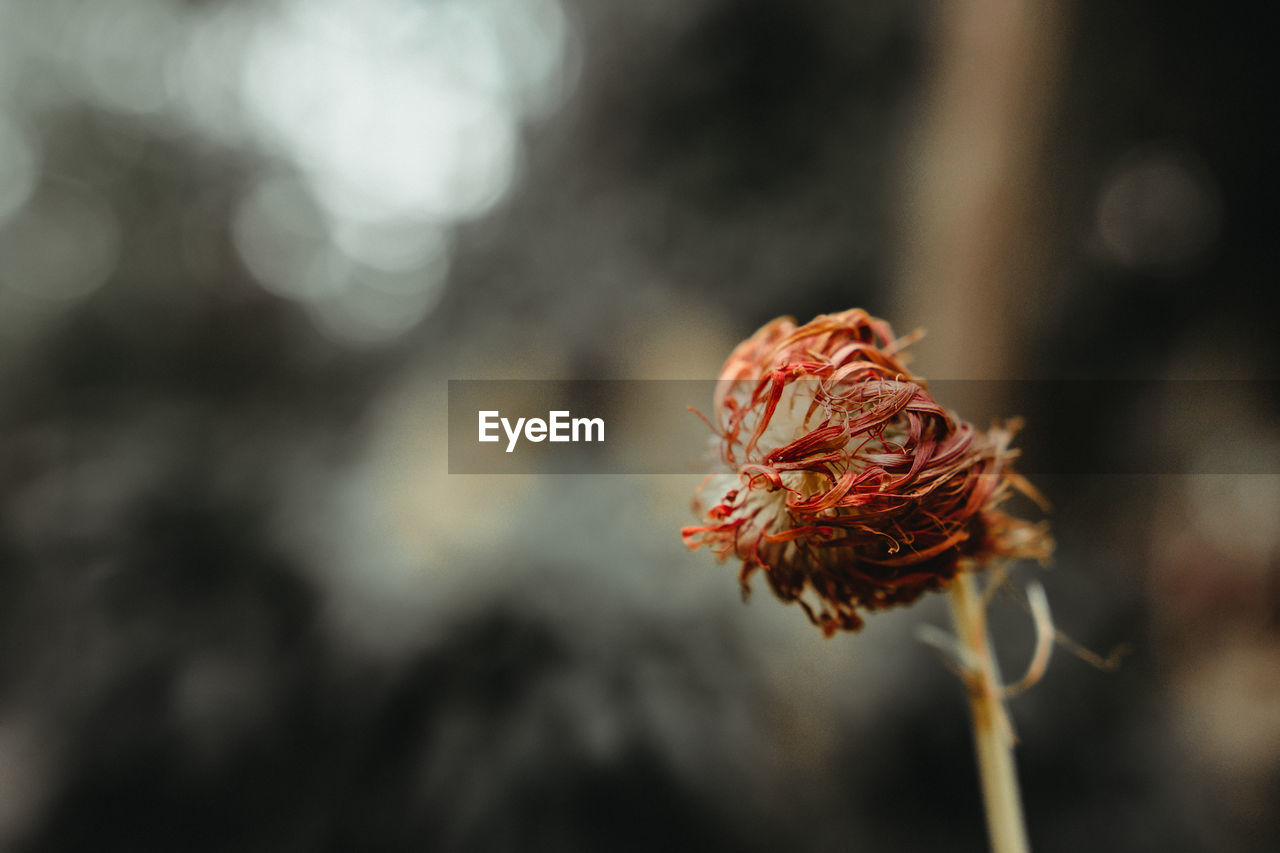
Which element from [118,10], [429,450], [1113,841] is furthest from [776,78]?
[118,10]

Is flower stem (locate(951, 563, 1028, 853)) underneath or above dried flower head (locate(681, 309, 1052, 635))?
underneath

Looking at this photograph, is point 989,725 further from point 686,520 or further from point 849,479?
point 686,520

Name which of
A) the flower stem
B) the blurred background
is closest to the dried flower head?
the flower stem

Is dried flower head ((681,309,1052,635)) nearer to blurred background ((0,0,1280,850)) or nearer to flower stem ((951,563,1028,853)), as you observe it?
flower stem ((951,563,1028,853))

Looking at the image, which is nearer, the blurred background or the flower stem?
the flower stem

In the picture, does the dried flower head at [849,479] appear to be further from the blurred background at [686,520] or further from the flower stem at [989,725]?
the blurred background at [686,520]

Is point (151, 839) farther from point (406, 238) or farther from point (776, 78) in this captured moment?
point (776, 78)

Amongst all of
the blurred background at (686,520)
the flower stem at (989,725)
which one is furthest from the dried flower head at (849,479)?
the blurred background at (686,520)
